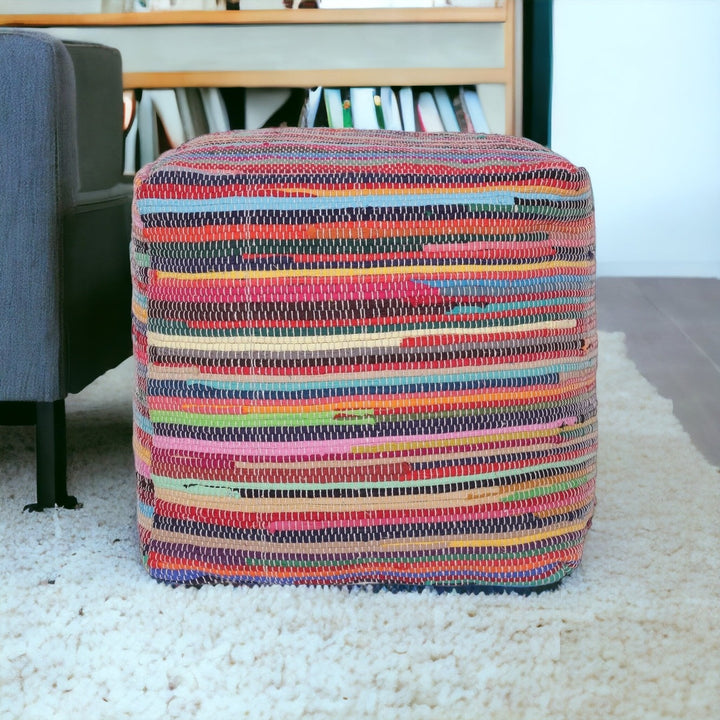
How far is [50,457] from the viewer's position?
1.26 m

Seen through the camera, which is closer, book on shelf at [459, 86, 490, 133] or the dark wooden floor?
the dark wooden floor

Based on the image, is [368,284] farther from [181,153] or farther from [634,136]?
[634,136]

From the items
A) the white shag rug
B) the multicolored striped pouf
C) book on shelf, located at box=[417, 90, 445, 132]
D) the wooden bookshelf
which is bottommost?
the white shag rug

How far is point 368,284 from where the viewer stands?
38.6 inches

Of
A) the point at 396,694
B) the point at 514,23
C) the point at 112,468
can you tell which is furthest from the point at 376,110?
the point at 396,694

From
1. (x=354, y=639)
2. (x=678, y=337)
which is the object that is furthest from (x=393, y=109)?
(x=354, y=639)

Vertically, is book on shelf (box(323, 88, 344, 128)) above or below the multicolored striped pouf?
above

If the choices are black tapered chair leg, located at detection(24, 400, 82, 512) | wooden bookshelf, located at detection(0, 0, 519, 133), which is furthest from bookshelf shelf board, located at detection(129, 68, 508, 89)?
black tapered chair leg, located at detection(24, 400, 82, 512)

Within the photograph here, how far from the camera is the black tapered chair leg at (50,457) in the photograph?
1.26m

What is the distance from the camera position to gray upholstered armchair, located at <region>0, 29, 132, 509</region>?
1.17 metres

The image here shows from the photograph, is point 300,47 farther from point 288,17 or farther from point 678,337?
point 678,337

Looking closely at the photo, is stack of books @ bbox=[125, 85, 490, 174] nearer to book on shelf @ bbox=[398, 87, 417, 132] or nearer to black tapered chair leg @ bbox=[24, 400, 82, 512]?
book on shelf @ bbox=[398, 87, 417, 132]

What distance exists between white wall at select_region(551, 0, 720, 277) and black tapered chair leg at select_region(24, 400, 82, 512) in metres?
2.16

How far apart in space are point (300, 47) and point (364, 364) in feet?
5.59
